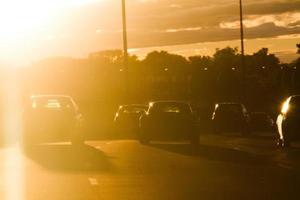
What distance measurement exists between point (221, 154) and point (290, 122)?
4085mm

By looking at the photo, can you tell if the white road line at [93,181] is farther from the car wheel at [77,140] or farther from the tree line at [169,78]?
the tree line at [169,78]

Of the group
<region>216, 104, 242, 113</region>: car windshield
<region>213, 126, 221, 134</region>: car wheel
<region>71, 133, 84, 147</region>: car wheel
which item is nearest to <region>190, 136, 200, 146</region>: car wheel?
<region>71, 133, 84, 147</region>: car wheel

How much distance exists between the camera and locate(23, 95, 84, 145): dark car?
3041 centimetres

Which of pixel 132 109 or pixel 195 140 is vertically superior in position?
pixel 132 109

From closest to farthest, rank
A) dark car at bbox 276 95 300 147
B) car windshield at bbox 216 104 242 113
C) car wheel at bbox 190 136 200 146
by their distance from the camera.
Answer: dark car at bbox 276 95 300 147
car wheel at bbox 190 136 200 146
car windshield at bbox 216 104 242 113

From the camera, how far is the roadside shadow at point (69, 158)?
71.5 feet

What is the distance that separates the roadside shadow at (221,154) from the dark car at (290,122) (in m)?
2.11

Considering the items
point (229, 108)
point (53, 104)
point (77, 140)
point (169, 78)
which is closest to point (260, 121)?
point (229, 108)

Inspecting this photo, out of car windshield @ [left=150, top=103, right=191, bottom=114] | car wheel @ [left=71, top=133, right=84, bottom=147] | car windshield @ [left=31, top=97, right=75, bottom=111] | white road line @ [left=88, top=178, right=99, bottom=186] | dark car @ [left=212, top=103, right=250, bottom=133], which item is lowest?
dark car @ [left=212, top=103, right=250, bottom=133]

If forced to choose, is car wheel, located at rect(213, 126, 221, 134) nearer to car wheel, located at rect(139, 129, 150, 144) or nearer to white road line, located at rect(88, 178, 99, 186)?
car wheel, located at rect(139, 129, 150, 144)

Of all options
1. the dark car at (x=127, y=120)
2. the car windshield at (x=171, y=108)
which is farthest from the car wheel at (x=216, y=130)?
the car windshield at (x=171, y=108)

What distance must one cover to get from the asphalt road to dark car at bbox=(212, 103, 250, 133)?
16.6 m

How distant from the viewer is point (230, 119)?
4725cm

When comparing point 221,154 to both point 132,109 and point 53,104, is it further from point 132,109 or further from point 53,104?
point 132,109
